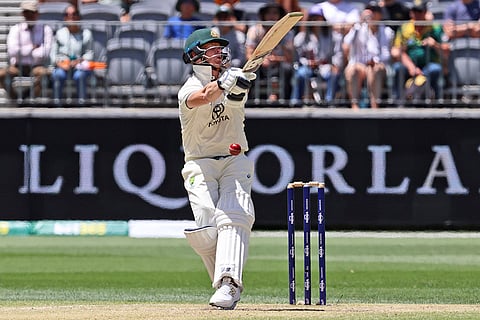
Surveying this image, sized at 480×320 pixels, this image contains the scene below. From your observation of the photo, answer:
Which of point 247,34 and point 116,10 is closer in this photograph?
point 247,34

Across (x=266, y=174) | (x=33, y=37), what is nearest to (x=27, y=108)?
(x=33, y=37)

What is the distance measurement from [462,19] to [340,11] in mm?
1650

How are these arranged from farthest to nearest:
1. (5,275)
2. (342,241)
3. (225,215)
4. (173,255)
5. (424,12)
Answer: (424,12), (342,241), (173,255), (5,275), (225,215)

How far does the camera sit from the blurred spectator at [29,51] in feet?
54.5

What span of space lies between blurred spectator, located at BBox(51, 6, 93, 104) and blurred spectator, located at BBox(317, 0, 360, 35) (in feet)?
10.6

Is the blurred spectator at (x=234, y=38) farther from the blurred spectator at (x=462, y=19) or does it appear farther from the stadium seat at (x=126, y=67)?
the blurred spectator at (x=462, y=19)

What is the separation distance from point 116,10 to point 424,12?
4.30m

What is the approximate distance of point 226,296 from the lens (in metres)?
8.40

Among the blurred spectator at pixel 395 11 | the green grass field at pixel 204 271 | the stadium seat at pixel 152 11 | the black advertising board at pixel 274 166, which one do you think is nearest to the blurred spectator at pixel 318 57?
the black advertising board at pixel 274 166

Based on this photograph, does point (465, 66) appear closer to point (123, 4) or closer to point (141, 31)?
point (141, 31)

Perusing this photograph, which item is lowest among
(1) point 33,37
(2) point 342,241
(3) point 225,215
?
(2) point 342,241

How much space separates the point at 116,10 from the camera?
1778 centimetres

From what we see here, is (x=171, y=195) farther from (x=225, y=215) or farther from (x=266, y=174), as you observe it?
(x=225, y=215)

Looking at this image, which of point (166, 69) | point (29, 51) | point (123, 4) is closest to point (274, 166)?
point (166, 69)
